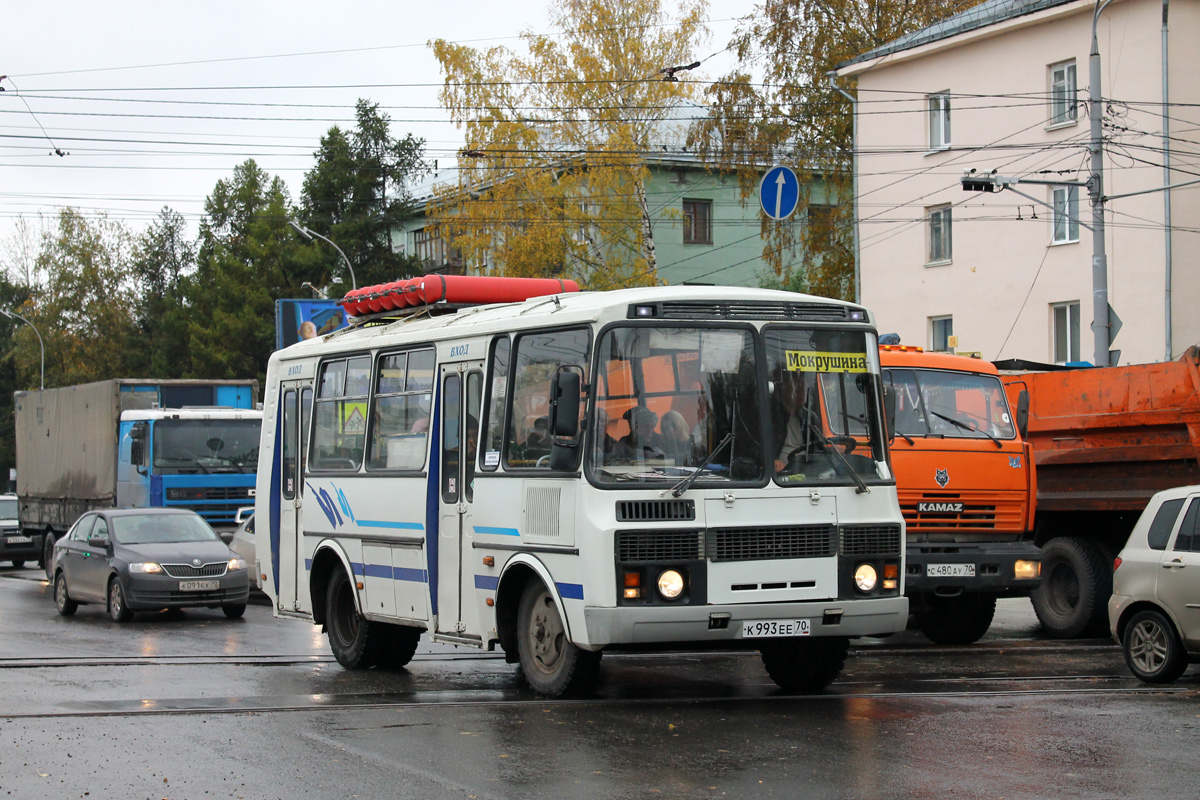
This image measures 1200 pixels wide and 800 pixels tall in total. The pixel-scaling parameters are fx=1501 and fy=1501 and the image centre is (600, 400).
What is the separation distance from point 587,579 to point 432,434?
101 inches

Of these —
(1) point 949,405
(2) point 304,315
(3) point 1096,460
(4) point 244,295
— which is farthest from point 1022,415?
(4) point 244,295

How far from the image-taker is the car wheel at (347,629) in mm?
12766

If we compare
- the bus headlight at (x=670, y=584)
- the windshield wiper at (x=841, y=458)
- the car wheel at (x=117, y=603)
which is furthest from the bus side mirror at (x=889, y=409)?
the car wheel at (x=117, y=603)

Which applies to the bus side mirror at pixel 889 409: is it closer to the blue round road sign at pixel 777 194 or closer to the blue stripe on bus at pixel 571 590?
the blue stripe on bus at pixel 571 590

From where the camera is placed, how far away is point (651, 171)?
159 ft

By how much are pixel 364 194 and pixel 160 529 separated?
46.1 metres

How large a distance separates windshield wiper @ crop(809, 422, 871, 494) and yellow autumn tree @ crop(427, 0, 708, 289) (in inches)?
1256

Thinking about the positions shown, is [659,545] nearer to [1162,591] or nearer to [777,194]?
[1162,591]

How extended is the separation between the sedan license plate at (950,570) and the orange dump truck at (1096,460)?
68.7 inches

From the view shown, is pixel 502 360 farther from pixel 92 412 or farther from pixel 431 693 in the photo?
pixel 92 412

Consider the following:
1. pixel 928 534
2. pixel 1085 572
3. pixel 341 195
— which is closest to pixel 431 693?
pixel 928 534

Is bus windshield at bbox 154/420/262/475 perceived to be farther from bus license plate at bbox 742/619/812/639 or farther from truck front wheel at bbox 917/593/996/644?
bus license plate at bbox 742/619/812/639

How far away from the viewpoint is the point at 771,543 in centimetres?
966

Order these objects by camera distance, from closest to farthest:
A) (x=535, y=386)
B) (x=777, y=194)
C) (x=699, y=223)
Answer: (x=535, y=386)
(x=777, y=194)
(x=699, y=223)
